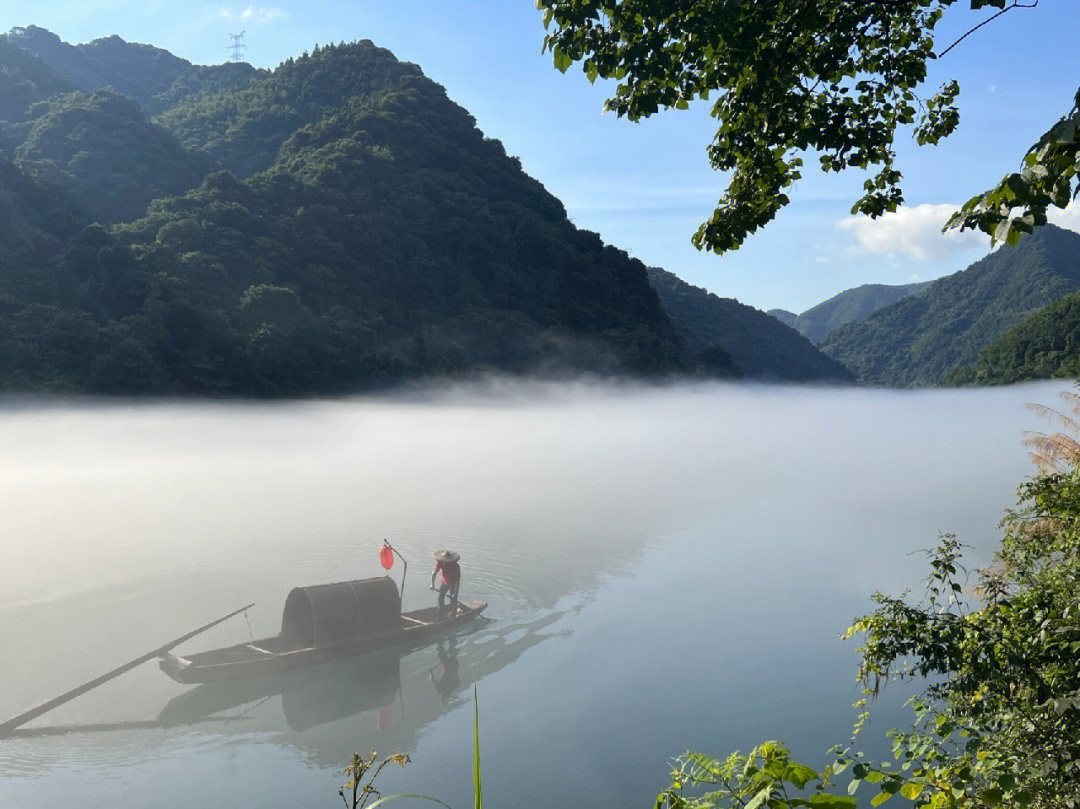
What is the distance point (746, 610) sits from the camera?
25141mm

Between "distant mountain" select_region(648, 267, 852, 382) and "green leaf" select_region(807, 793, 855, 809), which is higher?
"distant mountain" select_region(648, 267, 852, 382)

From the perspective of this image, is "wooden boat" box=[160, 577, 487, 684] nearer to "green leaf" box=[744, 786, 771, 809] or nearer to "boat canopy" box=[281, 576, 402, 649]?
"boat canopy" box=[281, 576, 402, 649]

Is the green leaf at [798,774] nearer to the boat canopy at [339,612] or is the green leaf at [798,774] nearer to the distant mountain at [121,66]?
the boat canopy at [339,612]

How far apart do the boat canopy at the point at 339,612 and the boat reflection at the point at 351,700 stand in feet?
1.91

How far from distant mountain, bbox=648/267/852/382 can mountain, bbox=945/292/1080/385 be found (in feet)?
176

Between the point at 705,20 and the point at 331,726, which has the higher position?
the point at 705,20

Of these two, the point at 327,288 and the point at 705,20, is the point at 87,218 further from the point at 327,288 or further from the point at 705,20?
the point at 705,20

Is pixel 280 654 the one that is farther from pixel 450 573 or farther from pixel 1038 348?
pixel 1038 348

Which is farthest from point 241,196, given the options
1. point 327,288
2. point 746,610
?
point 746,610

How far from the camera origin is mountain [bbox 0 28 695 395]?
66.3 meters

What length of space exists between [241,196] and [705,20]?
87.6m

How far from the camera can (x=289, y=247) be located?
280 ft

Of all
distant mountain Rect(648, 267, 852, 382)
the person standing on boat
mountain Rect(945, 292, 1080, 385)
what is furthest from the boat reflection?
distant mountain Rect(648, 267, 852, 382)

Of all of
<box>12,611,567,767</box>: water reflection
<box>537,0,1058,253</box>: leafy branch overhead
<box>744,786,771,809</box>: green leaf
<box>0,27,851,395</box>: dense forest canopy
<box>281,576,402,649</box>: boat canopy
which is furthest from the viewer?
<box>0,27,851,395</box>: dense forest canopy
